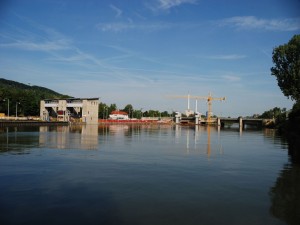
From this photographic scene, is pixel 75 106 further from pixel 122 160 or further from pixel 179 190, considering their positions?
pixel 179 190

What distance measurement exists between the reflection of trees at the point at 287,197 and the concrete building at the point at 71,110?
137m

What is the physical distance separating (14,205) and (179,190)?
7757 mm

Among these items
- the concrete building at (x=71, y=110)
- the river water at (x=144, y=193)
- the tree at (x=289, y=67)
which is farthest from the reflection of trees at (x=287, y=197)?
the concrete building at (x=71, y=110)

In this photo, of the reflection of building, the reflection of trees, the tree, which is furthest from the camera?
the tree

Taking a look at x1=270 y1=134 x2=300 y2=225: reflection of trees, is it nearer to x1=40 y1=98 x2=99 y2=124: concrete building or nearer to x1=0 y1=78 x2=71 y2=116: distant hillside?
x1=40 y1=98 x2=99 y2=124: concrete building

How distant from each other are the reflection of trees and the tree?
165ft

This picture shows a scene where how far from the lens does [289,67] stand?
7169 centimetres

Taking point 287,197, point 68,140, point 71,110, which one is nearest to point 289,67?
point 68,140

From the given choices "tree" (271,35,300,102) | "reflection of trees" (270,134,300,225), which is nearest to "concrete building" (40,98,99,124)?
"tree" (271,35,300,102)

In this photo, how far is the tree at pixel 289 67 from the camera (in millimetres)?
68250

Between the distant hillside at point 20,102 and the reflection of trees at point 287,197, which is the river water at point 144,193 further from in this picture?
the distant hillside at point 20,102

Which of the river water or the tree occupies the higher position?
the tree

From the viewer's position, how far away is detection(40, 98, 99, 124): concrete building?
156250 mm

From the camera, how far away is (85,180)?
60.5ft
